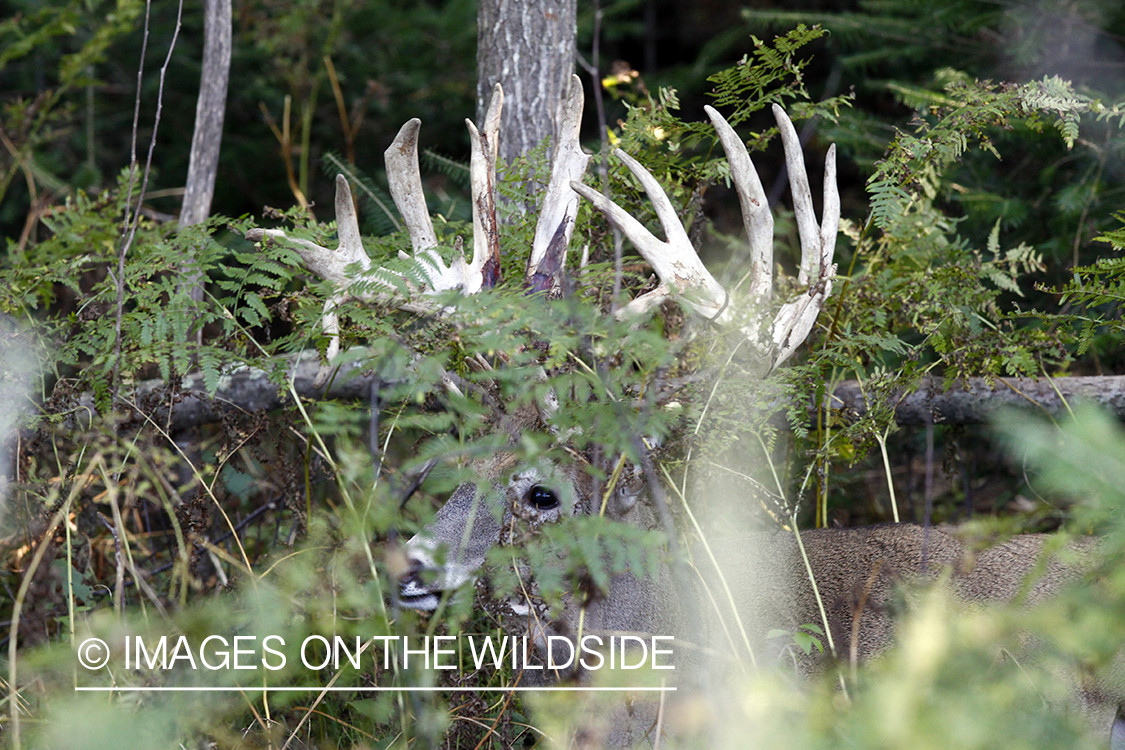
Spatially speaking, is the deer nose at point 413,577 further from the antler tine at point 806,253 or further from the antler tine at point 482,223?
the antler tine at point 806,253

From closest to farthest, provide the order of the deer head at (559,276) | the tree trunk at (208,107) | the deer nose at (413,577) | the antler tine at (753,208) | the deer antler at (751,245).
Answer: the deer nose at (413,577) → the deer head at (559,276) → the deer antler at (751,245) → the antler tine at (753,208) → the tree trunk at (208,107)

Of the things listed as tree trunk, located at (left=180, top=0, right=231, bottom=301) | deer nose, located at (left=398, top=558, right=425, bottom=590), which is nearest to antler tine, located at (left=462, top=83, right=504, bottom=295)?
deer nose, located at (left=398, top=558, right=425, bottom=590)

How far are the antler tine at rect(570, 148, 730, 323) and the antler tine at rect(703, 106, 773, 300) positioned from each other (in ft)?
0.56

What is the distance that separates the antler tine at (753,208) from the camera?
3.36 metres

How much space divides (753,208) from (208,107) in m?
3.39

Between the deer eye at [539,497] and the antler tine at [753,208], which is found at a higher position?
the antler tine at [753,208]

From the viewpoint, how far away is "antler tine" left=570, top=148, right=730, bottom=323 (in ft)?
10.5

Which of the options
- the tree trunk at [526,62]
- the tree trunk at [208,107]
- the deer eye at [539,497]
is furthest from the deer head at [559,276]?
the tree trunk at [208,107]

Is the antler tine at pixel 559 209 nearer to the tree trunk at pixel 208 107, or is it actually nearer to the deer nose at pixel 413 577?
the deer nose at pixel 413 577

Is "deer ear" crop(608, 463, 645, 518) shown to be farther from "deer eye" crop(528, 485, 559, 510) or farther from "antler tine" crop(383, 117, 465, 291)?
"antler tine" crop(383, 117, 465, 291)

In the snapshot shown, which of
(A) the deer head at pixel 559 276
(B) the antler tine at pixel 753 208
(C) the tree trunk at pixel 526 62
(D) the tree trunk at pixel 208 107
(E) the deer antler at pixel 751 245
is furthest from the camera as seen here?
(D) the tree trunk at pixel 208 107

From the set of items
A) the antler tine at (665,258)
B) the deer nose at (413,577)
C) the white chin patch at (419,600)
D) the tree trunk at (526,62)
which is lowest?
the white chin patch at (419,600)

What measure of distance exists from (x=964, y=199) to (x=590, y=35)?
174 inches

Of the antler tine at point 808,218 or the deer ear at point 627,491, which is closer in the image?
the deer ear at point 627,491
